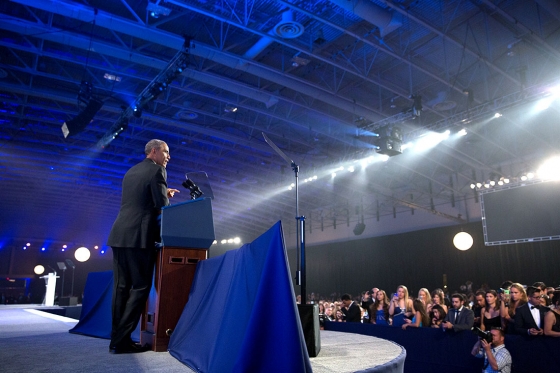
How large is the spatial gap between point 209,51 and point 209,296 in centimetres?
731

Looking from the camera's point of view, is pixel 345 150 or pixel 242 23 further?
pixel 345 150

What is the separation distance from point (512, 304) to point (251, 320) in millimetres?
5586

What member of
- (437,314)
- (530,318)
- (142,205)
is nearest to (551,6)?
(530,318)

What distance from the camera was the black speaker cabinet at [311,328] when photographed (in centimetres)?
233

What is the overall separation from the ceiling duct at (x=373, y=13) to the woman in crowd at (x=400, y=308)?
195 inches

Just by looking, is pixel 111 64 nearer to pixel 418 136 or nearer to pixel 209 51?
pixel 209 51

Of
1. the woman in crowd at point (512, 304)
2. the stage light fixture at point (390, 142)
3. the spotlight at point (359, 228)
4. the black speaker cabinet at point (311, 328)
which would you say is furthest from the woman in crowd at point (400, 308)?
the spotlight at point (359, 228)

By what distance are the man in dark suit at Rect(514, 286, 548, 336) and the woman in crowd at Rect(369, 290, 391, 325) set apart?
2693mm

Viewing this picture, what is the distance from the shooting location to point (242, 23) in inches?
307

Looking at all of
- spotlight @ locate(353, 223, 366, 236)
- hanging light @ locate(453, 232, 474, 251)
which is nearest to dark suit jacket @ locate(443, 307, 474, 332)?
hanging light @ locate(453, 232, 474, 251)

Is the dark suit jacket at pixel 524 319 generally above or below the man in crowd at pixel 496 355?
above

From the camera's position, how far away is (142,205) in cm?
258

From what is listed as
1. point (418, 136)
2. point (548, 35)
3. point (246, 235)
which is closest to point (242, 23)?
point (418, 136)

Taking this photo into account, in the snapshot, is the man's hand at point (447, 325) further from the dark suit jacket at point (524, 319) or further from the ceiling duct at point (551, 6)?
the ceiling duct at point (551, 6)
